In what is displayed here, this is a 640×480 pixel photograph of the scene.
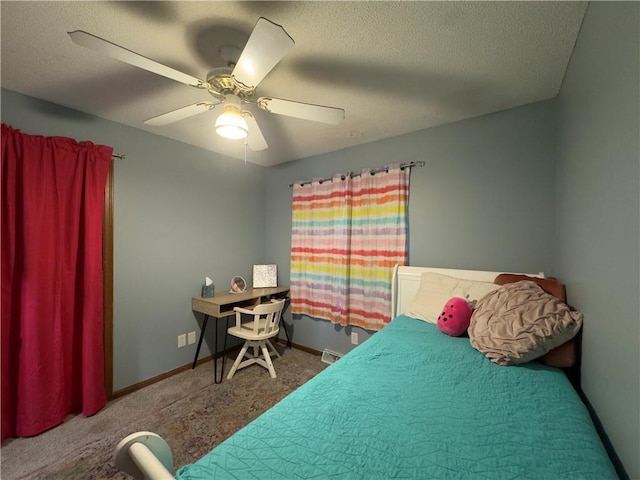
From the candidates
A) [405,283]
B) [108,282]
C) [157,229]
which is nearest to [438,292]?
[405,283]

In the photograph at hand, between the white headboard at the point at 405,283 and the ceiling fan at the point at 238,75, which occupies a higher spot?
the ceiling fan at the point at 238,75

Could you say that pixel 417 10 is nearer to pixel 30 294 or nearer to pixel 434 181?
pixel 434 181

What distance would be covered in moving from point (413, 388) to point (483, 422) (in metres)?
0.26

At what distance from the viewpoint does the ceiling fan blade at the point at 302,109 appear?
1.44 m

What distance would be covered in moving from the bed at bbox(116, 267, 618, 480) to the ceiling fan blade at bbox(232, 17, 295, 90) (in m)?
1.36

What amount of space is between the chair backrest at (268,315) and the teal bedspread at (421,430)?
1302mm

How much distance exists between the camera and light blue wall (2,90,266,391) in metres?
2.14

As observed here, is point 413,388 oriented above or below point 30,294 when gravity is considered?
below

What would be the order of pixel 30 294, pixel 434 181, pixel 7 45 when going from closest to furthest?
pixel 7 45 → pixel 30 294 → pixel 434 181

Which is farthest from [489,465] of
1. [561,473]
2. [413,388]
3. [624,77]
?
[624,77]

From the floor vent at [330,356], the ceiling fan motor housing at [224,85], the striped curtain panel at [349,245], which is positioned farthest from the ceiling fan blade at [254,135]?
the floor vent at [330,356]

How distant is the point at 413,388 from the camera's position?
1.08m

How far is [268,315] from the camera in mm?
2477

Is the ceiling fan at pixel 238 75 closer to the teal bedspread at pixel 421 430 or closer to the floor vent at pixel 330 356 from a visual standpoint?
the teal bedspread at pixel 421 430
